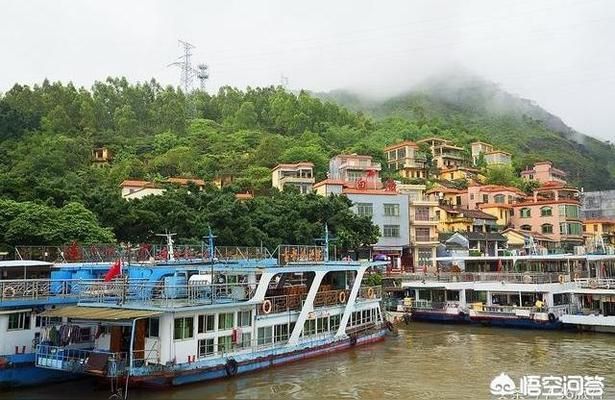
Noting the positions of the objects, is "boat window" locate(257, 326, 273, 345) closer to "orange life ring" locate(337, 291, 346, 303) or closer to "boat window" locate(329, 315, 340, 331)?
"boat window" locate(329, 315, 340, 331)

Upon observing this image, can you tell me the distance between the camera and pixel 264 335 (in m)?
20.8

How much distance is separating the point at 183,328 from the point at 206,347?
130cm

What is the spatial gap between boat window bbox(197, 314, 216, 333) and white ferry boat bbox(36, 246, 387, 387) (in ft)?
0.10

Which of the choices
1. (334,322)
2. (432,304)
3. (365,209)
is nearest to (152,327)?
(334,322)

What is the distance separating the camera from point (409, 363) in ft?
71.5

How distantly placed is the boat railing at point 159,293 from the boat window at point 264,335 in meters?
1.34

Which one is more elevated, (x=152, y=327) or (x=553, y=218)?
(x=553, y=218)

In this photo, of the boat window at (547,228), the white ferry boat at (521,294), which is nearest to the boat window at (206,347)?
the white ferry boat at (521,294)

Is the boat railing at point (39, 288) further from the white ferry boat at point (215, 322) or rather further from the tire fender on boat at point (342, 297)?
the tire fender on boat at point (342, 297)

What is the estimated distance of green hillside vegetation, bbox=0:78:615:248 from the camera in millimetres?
33469

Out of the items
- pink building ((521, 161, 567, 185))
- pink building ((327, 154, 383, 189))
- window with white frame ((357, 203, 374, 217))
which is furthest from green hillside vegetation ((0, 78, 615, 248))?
window with white frame ((357, 203, 374, 217))

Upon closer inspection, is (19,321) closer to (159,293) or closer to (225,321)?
(159,293)

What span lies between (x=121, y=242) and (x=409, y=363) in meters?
19.1

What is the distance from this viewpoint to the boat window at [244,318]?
775 inches
